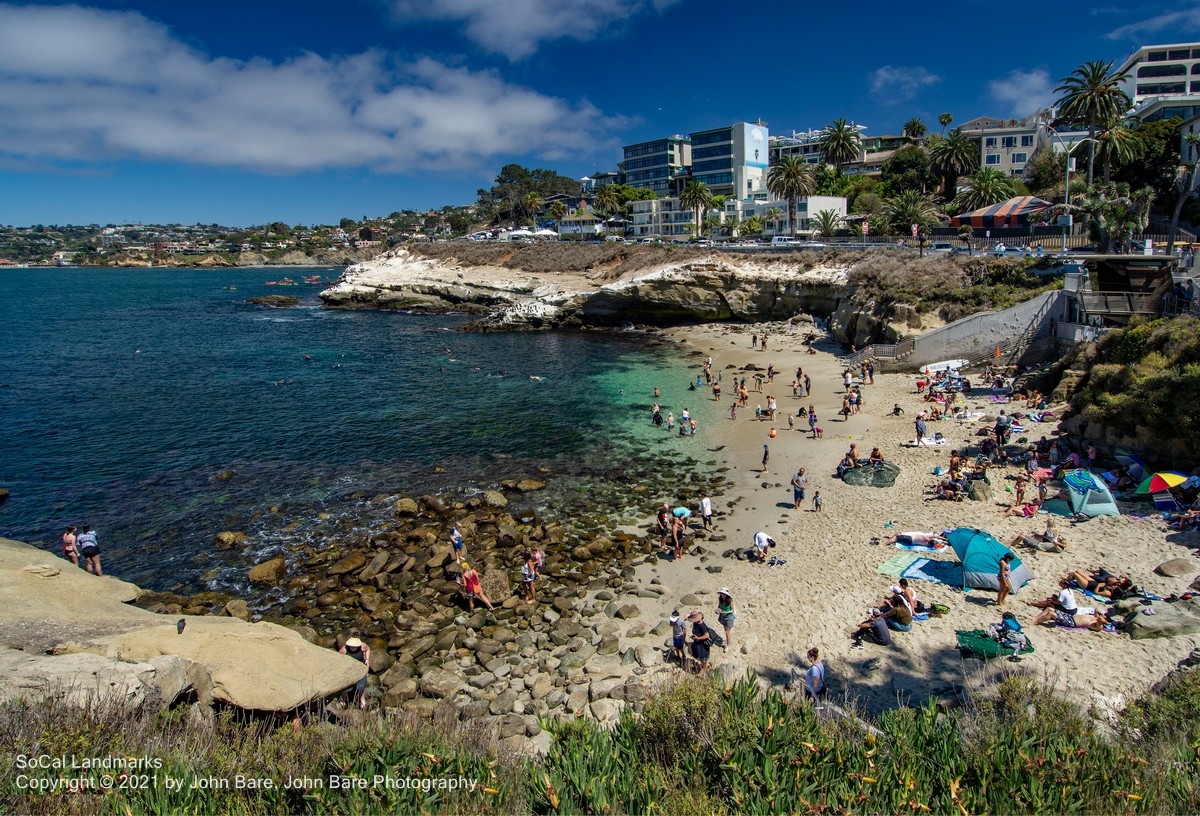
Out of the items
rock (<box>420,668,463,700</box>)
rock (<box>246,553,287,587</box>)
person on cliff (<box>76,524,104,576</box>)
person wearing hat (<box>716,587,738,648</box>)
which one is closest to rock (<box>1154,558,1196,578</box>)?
person wearing hat (<box>716,587,738,648</box>)

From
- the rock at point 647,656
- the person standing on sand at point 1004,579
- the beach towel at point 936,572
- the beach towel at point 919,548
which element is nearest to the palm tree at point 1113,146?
the beach towel at point 919,548

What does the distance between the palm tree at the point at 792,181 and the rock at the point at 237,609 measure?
62844 mm

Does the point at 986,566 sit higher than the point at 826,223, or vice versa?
the point at 826,223

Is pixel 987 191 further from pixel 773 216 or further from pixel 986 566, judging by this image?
pixel 986 566

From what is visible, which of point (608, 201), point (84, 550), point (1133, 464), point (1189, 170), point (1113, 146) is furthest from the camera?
point (608, 201)

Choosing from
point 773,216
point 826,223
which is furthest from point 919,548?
point 773,216

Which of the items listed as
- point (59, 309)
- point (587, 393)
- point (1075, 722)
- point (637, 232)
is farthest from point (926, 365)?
point (59, 309)

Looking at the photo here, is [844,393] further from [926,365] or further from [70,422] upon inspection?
[70,422]

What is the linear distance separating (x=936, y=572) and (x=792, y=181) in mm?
62738

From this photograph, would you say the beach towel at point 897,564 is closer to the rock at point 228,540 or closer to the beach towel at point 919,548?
the beach towel at point 919,548

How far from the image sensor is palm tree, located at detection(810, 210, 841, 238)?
64.1 metres

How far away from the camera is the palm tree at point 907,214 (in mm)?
56281

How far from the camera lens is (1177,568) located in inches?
564

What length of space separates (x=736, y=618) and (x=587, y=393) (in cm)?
2362
